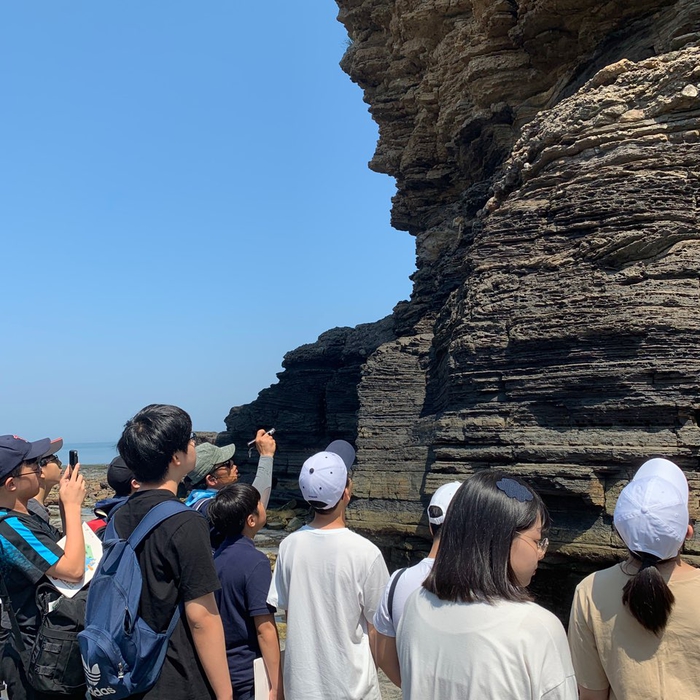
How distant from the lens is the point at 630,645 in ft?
8.69

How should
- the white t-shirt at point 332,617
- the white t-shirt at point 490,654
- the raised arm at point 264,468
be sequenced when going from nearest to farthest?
the white t-shirt at point 490,654 < the white t-shirt at point 332,617 < the raised arm at point 264,468

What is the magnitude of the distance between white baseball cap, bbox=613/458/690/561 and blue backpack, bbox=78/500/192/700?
1.88m

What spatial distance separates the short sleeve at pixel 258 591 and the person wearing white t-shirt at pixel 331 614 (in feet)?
0.60

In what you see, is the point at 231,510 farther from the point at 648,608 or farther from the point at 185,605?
the point at 648,608

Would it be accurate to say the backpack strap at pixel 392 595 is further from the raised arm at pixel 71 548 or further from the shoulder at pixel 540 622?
the raised arm at pixel 71 548

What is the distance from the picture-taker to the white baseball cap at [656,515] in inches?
102

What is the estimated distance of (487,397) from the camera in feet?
30.8

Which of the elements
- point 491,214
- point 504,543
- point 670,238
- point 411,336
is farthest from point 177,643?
point 411,336

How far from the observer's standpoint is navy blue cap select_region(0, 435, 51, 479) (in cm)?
362

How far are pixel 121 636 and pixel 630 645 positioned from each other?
1996mm

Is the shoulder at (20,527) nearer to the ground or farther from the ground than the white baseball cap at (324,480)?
nearer to the ground

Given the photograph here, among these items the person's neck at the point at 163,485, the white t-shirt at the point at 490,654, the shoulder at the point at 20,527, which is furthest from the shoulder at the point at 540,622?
the shoulder at the point at 20,527

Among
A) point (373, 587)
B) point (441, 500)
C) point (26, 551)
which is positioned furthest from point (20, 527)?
point (441, 500)

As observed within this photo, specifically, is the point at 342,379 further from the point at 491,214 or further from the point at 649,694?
the point at 649,694
